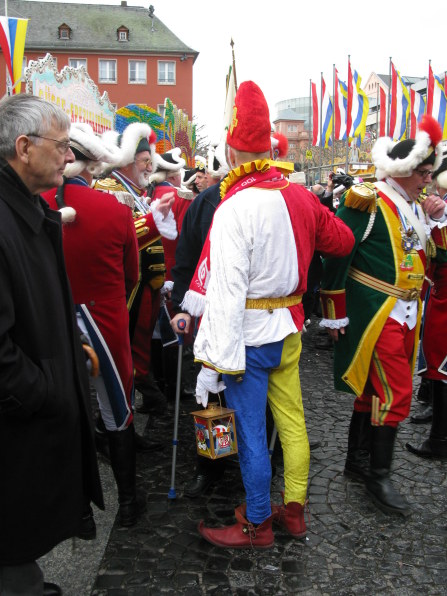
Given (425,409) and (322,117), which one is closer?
(425,409)

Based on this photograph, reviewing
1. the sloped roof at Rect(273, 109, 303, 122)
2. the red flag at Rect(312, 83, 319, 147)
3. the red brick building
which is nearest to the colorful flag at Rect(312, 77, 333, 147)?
the red flag at Rect(312, 83, 319, 147)

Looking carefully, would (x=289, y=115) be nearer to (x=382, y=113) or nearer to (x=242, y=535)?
(x=382, y=113)

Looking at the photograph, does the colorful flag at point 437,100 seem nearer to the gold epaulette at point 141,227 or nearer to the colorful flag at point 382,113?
the colorful flag at point 382,113

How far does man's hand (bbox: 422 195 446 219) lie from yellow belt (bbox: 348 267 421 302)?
1.81 feet

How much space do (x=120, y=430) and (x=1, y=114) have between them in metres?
1.81

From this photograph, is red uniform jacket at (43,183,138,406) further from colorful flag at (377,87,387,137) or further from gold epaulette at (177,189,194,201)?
colorful flag at (377,87,387,137)

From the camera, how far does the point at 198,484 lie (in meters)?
3.42

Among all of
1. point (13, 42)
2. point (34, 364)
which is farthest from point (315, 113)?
point (34, 364)

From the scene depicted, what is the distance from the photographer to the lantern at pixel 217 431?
2.83m

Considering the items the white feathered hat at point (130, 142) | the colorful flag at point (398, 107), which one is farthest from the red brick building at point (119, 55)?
the white feathered hat at point (130, 142)

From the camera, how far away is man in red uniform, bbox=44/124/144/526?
2.87 m

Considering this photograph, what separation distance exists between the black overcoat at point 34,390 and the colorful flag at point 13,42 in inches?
317

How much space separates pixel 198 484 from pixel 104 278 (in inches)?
54.6

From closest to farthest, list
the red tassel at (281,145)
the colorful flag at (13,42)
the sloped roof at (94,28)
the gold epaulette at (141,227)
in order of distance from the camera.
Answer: the gold epaulette at (141,227), the red tassel at (281,145), the colorful flag at (13,42), the sloped roof at (94,28)
